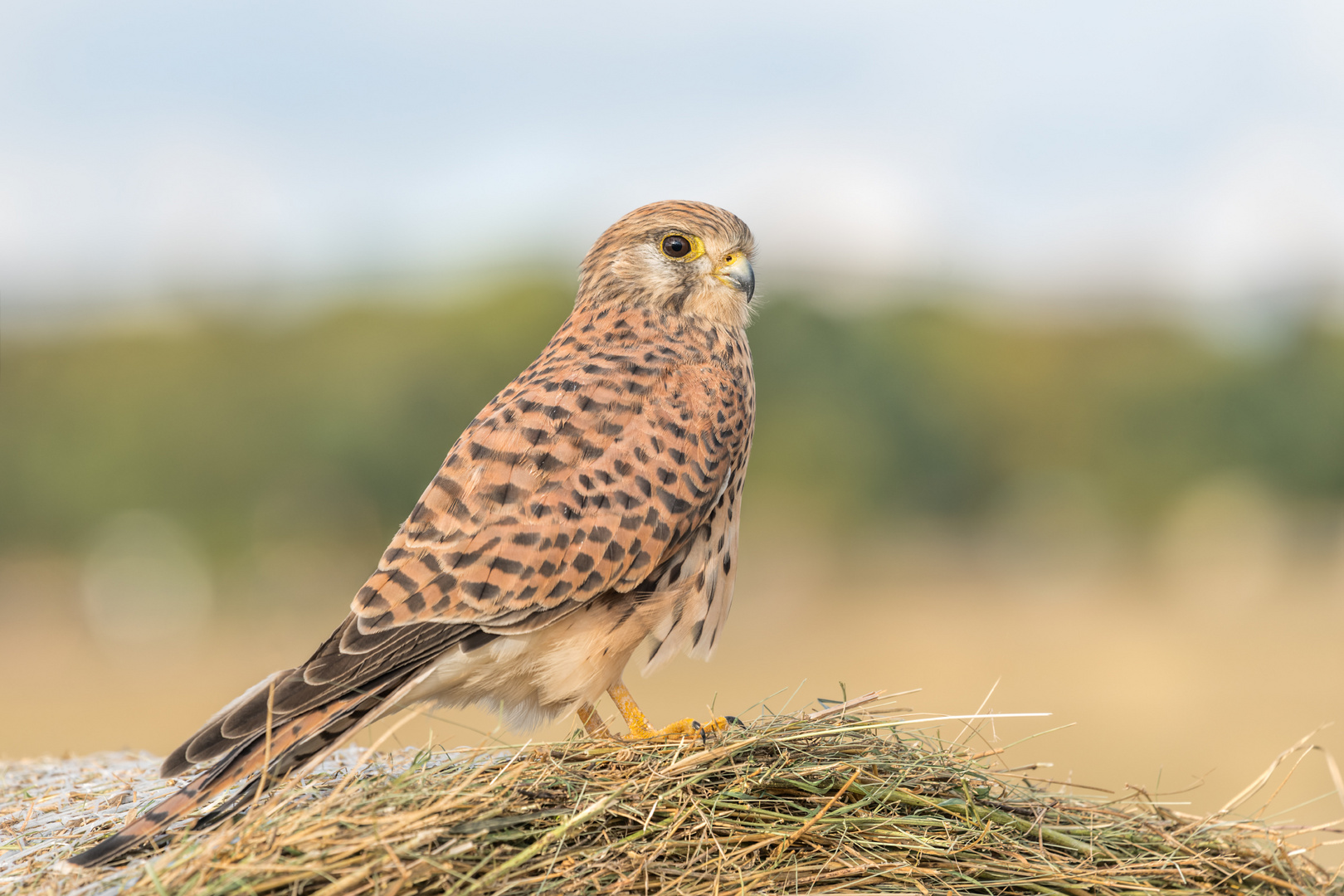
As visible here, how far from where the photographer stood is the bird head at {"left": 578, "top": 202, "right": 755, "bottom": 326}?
14.3ft

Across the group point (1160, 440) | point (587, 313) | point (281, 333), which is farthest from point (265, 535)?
point (587, 313)

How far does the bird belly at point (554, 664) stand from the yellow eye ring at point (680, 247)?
134cm

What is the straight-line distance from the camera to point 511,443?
3.73 meters

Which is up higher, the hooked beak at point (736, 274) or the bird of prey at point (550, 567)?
the hooked beak at point (736, 274)

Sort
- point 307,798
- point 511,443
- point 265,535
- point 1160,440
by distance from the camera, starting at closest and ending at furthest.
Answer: point 307,798 → point 511,443 → point 265,535 → point 1160,440

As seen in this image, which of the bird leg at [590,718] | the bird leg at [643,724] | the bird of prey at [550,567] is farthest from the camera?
the bird leg at [590,718]

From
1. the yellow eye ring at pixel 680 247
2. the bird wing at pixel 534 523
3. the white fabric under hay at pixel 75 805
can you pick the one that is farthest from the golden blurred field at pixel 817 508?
the bird wing at pixel 534 523

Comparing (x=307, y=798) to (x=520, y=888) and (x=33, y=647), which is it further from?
(x=33, y=647)

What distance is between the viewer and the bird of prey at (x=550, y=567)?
10.3 feet

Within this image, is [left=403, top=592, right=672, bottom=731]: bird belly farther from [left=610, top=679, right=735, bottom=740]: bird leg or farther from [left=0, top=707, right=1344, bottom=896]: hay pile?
[left=0, top=707, right=1344, bottom=896]: hay pile

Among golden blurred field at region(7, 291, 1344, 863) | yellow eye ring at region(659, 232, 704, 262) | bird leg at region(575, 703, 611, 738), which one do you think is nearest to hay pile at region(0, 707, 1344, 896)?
bird leg at region(575, 703, 611, 738)

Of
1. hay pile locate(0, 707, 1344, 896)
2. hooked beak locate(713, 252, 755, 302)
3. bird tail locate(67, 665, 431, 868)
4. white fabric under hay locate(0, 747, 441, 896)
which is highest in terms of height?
hooked beak locate(713, 252, 755, 302)

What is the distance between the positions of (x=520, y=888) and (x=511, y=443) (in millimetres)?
1334

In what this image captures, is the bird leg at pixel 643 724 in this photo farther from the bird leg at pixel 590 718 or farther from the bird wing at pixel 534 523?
the bird wing at pixel 534 523
